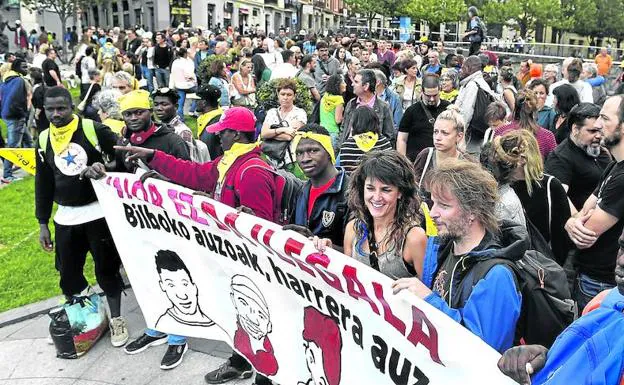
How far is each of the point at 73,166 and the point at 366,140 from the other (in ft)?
7.96

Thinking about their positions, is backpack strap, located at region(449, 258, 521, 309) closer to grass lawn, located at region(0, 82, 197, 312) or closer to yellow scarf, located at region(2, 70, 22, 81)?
grass lawn, located at region(0, 82, 197, 312)

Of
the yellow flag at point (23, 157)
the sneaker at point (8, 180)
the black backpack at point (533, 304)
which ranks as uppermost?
the yellow flag at point (23, 157)

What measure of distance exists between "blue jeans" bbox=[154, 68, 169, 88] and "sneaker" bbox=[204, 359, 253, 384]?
39.3 feet

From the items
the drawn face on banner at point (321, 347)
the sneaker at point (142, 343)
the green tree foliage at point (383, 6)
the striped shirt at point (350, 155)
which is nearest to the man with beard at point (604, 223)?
the drawn face on banner at point (321, 347)

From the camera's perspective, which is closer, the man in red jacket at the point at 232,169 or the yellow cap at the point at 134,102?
the man in red jacket at the point at 232,169

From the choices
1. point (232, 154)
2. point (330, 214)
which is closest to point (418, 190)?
point (330, 214)

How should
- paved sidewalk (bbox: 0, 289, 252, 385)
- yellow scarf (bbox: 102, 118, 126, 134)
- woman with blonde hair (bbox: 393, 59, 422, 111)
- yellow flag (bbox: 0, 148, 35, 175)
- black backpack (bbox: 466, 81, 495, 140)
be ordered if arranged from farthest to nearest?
woman with blonde hair (bbox: 393, 59, 422, 111) < black backpack (bbox: 466, 81, 495, 140) < yellow scarf (bbox: 102, 118, 126, 134) < yellow flag (bbox: 0, 148, 35, 175) < paved sidewalk (bbox: 0, 289, 252, 385)

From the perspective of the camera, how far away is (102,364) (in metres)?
4.41

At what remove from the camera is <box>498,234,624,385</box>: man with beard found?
1.66 meters

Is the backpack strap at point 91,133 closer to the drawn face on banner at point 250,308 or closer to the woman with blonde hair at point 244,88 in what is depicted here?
the drawn face on banner at point 250,308

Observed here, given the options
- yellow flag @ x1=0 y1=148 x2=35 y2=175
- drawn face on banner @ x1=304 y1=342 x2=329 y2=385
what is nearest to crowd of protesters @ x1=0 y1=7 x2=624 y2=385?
yellow flag @ x1=0 y1=148 x2=35 y2=175

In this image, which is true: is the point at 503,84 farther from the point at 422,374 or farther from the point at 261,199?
the point at 422,374

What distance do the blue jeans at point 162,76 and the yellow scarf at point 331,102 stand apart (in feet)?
28.6

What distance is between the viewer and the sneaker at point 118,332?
15.2 feet
